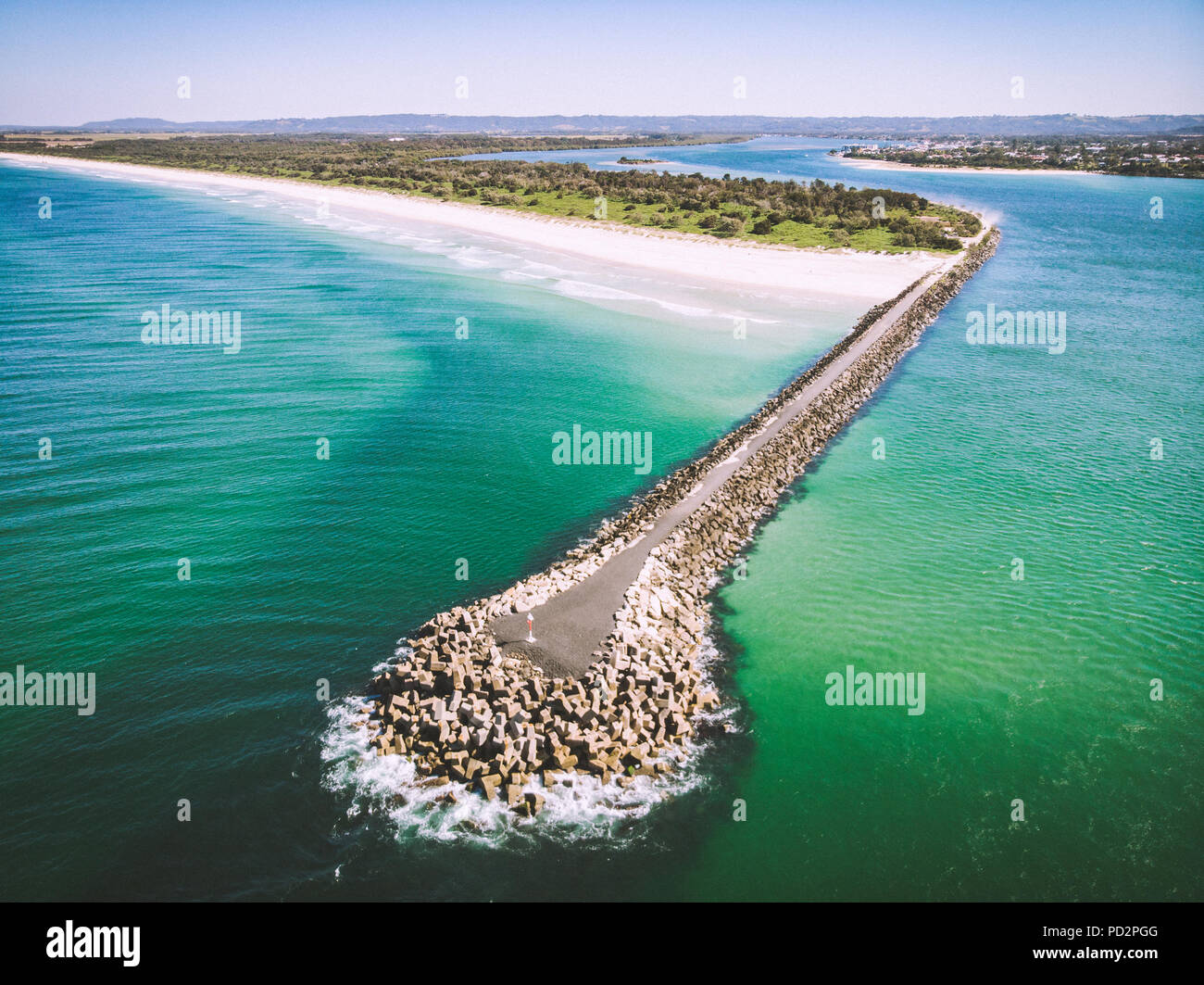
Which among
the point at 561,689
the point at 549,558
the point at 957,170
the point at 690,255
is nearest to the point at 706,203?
the point at 690,255

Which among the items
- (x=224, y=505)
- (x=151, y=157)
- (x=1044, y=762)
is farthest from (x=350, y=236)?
(x=151, y=157)

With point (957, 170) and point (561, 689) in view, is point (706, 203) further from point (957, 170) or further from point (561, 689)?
point (957, 170)

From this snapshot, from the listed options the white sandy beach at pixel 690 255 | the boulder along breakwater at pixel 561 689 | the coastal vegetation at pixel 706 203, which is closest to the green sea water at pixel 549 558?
the boulder along breakwater at pixel 561 689

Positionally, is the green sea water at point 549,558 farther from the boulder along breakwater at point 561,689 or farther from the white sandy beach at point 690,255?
the white sandy beach at point 690,255

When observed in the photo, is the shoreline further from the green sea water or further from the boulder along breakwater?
the boulder along breakwater
